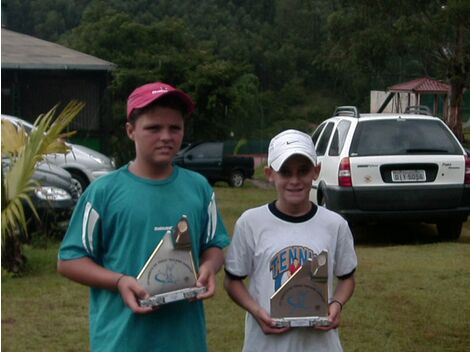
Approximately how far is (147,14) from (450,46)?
29428 mm

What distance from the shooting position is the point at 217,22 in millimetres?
70125

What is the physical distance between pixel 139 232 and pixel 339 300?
2.58 ft

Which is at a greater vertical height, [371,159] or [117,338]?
[117,338]

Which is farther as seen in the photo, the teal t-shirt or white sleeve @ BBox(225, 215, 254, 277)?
white sleeve @ BBox(225, 215, 254, 277)

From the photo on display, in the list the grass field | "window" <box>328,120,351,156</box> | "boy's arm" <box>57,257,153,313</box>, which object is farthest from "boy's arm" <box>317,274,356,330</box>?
"window" <box>328,120,351,156</box>

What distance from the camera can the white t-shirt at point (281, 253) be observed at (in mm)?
3502

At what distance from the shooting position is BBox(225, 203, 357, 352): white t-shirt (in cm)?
350

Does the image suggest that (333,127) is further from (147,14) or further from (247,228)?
(147,14)

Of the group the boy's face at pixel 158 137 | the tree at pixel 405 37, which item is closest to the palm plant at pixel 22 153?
the boy's face at pixel 158 137

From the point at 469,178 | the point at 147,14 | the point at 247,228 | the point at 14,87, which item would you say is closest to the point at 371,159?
the point at 469,178

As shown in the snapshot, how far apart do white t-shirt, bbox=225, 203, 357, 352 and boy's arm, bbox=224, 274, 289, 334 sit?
3 centimetres

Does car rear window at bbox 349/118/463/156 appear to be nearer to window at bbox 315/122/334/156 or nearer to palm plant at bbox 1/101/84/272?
window at bbox 315/122/334/156

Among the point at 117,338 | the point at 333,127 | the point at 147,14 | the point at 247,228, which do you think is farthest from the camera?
the point at 147,14

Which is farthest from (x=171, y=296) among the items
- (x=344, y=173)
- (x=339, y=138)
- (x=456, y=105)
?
(x=456, y=105)
